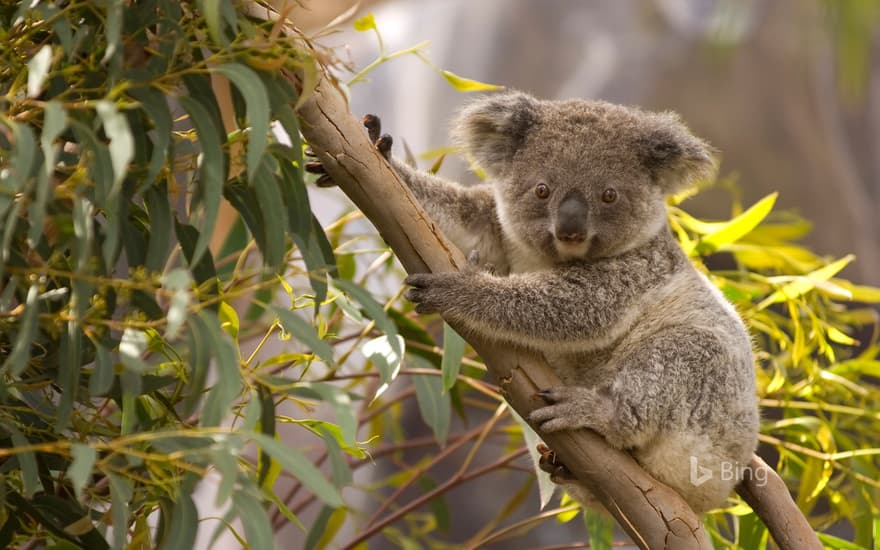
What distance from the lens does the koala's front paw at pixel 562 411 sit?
1851 mm

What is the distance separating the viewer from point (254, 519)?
Answer: 1297mm

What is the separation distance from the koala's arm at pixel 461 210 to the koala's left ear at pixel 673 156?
1.29 feet

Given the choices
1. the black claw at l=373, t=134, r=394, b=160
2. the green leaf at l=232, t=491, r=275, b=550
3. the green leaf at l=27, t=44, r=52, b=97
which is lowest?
the green leaf at l=232, t=491, r=275, b=550

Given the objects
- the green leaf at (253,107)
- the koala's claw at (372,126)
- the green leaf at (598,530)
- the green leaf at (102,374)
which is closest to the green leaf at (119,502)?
the green leaf at (102,374)

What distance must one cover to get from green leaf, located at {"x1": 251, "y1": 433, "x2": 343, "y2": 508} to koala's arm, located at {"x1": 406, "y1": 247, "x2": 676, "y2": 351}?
0.65 metres

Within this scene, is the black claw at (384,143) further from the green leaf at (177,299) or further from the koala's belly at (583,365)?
the green leaf at (177,299)

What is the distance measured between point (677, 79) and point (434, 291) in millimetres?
5803

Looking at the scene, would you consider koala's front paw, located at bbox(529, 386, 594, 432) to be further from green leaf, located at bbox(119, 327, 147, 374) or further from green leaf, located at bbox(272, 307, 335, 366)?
green leaf, located at bbox(119, 327, 147, 374)

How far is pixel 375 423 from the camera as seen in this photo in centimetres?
311

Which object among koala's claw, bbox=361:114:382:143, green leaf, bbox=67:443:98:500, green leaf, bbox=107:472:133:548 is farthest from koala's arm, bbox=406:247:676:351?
green leaf, bbox=67:443:98:500

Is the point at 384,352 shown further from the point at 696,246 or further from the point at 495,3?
the point at 495,3

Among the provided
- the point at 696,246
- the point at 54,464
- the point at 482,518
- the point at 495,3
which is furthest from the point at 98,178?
the point at 495,3

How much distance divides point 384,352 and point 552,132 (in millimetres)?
715

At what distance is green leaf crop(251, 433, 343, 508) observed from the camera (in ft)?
3.97
